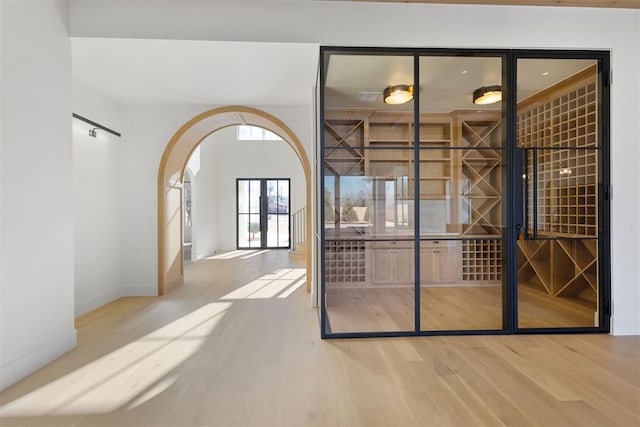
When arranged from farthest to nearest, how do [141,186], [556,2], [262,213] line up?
[262,213] < [141,186] < [556,2]

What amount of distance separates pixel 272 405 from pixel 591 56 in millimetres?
3745

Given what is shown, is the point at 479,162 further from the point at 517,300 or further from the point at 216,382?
the point at 216,382

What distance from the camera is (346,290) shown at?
3322 mm

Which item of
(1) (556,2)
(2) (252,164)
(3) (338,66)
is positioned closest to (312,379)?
(3) (338,66)

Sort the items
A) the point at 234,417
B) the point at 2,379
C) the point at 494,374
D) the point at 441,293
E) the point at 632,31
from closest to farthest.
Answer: the point at 234,417, the point at 2,379, the point at 494,374, the point at 632,31, the point at 441,293

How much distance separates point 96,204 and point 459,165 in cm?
393

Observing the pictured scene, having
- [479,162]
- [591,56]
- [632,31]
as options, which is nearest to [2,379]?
[479,162]

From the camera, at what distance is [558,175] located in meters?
2.97

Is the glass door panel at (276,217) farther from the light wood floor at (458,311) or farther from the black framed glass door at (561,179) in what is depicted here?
the black framed glass door at (561,179)

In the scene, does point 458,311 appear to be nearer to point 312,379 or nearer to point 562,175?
point 562,175

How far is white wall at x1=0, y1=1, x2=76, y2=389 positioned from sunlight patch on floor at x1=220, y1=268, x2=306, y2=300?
1962 millimetres

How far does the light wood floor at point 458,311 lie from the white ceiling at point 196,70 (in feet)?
7.25

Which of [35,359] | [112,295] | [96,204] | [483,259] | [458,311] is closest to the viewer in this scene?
[35,359]

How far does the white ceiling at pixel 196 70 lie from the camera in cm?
289
